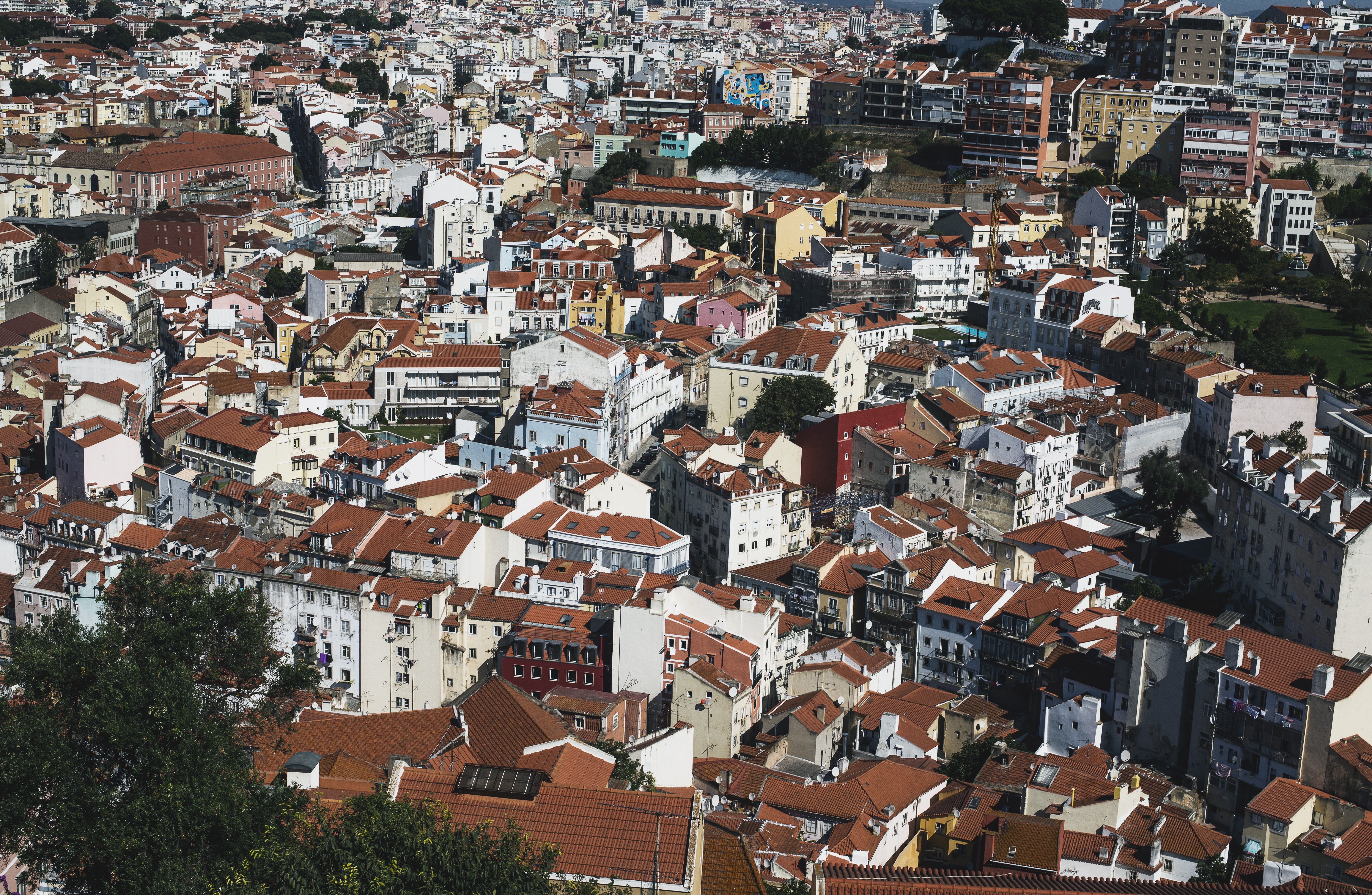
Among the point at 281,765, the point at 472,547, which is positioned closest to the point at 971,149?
the point at 472,547

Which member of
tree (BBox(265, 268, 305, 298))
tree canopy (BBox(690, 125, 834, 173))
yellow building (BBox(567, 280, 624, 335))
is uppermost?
tree canopy (BBox(690, 125, 834, 173))

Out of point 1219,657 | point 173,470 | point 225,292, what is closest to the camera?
point 1219,657

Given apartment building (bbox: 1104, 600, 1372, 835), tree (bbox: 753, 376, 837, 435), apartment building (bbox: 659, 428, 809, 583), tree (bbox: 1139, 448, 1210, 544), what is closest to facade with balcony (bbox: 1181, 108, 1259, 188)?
tree (bbox: 1139, 448, 1210, 544)

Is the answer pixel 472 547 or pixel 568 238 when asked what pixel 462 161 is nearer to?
pixel 568 238

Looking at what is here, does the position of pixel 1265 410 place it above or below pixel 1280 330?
below

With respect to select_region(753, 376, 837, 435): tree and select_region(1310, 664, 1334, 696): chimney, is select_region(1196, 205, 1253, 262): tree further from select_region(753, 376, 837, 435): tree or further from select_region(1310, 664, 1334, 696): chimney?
select_region(1310, 664, 1334, 696): chimney

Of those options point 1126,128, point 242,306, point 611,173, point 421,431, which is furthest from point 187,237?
point 1126,128

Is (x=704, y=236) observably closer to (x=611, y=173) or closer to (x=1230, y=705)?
(x=611, y=173)
